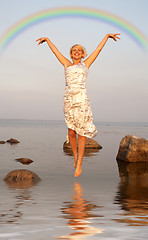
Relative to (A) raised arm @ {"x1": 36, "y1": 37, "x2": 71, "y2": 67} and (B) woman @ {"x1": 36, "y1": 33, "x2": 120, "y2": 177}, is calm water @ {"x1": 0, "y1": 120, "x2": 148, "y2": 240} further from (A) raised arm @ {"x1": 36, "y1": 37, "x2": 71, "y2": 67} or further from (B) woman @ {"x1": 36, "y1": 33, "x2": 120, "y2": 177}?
(A) raised arm @ {"x1": 36, "y1": 37, "x2": 71, "y2": 67}

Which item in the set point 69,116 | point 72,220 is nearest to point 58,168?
point 69,116

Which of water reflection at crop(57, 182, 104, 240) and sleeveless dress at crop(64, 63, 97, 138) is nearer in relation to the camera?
water reflection at crop(57, 182, 104, 240)

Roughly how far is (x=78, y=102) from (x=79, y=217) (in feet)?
9.89

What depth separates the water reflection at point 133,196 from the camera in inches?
203

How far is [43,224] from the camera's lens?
4.78 m

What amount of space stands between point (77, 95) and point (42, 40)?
1585 mm

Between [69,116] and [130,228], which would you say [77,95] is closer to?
[69,116]

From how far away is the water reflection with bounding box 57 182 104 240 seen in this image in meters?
4.31

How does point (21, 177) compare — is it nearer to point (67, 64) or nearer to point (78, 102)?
point (78, 102)

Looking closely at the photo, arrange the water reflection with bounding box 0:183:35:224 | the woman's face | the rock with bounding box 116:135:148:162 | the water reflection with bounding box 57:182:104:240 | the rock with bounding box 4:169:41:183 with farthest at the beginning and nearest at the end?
the rock with bounding box 116:135:148:162, the rock with bounding box 4:169:41:183, the woman's face, the water reflection with bounding box 0:183:35:224, the water reflection with bounding box 57:182:104:240

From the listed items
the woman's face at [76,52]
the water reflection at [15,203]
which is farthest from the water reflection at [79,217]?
the woman's face at [76,52]

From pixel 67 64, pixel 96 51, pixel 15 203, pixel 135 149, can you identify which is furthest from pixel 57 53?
pixel 135 149

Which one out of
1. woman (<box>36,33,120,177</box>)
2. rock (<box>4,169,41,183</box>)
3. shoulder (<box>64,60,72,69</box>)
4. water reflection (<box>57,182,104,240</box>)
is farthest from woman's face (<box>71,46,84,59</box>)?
rock (<box>4,169,41,183</box>)

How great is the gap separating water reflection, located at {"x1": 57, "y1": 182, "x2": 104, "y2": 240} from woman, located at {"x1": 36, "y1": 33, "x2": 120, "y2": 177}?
5.19 feet
